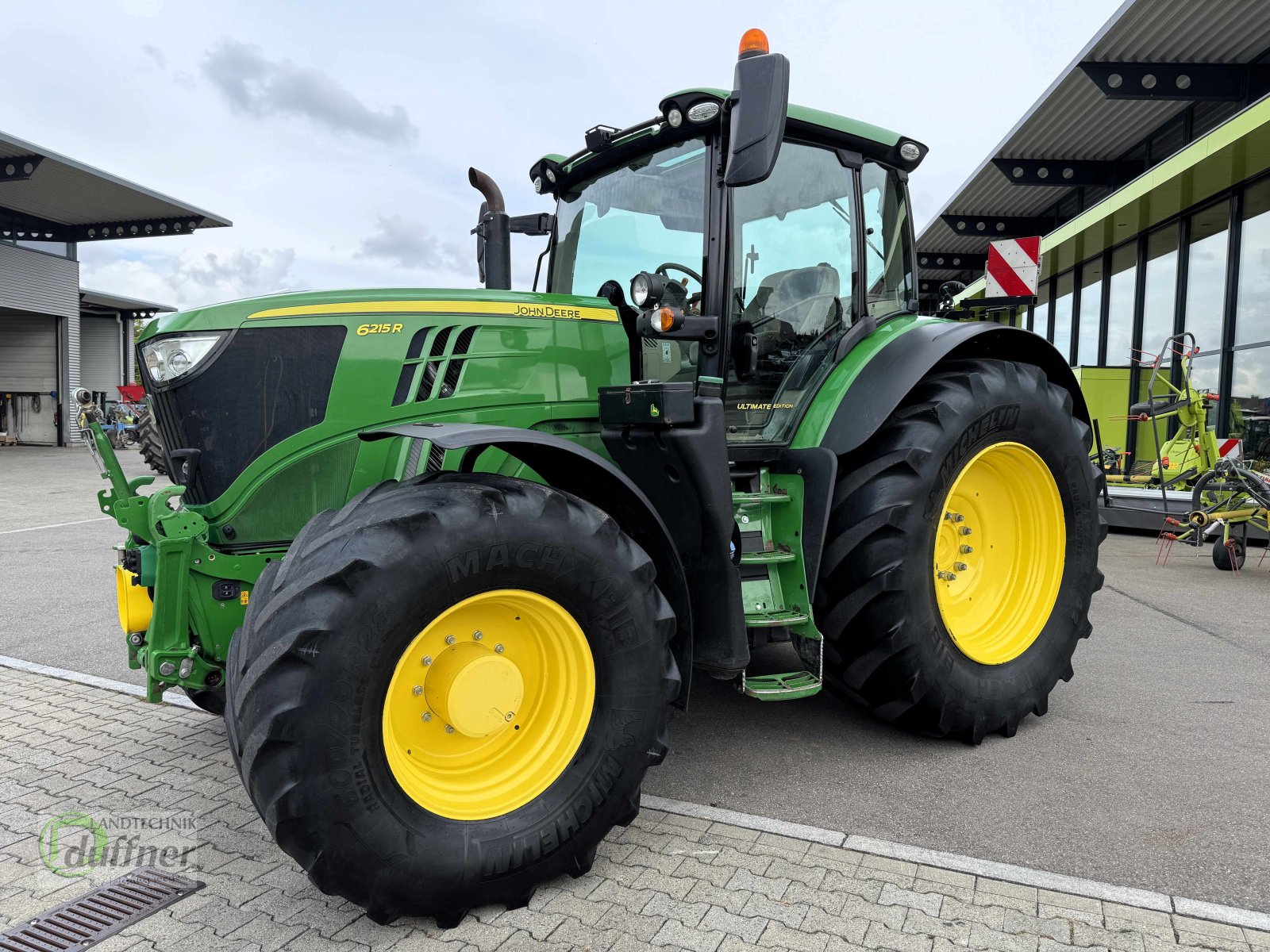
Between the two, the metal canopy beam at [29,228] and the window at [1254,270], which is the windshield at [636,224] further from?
the metal canopy beam at [29,228]

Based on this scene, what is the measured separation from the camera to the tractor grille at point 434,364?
303 cm

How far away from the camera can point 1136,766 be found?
3.40 meters

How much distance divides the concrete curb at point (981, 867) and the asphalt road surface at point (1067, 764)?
2.1 inches

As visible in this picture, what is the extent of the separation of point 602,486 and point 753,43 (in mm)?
1401

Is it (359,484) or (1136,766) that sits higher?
(359,484)

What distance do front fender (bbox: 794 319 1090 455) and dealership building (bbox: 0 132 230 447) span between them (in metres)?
20.6

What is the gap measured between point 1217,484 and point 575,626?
7.25 meters

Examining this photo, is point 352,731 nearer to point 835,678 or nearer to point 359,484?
point 359,484

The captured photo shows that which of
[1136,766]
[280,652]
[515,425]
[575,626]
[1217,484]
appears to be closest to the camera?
[280,652]

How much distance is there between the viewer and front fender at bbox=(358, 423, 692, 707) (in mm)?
2645

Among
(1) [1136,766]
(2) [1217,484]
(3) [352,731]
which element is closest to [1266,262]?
(2) [1217,484]

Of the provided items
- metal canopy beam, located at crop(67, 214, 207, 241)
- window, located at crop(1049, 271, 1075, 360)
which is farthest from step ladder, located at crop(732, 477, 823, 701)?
metal canopy beam, located at crop(67, 214, 207, 241)

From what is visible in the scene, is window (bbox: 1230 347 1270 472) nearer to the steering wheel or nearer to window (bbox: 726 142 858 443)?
window (bbox: 726 142 858 443)

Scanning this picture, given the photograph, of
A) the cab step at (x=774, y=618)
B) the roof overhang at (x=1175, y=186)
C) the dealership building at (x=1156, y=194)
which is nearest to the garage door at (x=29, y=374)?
the dealership building at (x=1156, y=194)
